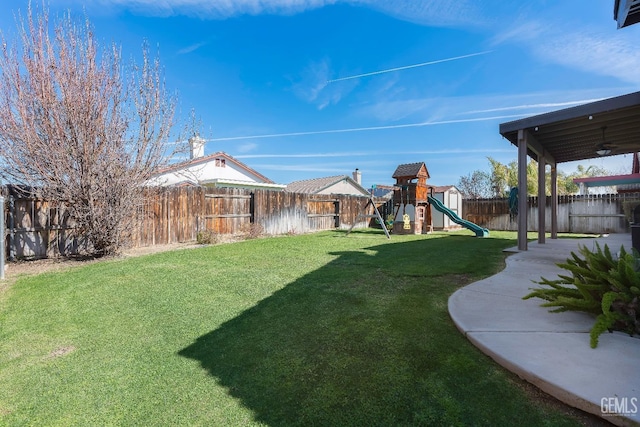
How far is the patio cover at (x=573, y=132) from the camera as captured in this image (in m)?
5.89

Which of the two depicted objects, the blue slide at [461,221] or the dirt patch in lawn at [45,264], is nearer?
the dirt patch in lawn at [45,264]

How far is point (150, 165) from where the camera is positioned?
8.37m

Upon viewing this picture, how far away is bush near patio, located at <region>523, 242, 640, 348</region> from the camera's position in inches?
102

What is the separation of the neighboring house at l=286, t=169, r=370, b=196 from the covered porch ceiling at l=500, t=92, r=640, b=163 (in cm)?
1430

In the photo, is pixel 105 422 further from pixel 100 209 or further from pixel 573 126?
pixel 573 126

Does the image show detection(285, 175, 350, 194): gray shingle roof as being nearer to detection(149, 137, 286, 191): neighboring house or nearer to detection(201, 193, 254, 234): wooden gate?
detection(149, 137, 286, 191): neighboring house

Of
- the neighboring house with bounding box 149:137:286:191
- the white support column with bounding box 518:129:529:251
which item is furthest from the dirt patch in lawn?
the neighboring house with bounding box 149:137:286:191

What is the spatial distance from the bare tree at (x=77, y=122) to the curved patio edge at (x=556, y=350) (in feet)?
25.8

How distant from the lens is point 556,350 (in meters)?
2.30

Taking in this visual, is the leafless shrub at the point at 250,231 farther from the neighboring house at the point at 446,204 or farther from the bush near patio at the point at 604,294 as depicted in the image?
the bush near patio at the point at 604,294

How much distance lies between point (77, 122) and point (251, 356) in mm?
7291

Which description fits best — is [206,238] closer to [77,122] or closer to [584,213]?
[77,122]

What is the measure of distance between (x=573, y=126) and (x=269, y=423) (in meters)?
8.51

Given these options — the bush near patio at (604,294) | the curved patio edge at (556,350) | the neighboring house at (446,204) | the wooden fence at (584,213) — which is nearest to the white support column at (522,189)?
the curved patio edge at (556,350)
